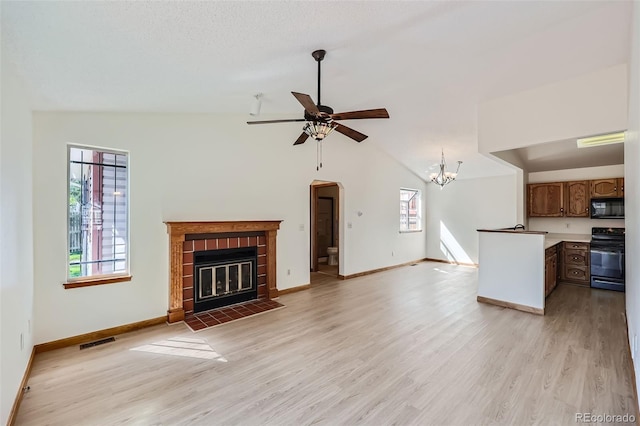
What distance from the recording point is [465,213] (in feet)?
24.8

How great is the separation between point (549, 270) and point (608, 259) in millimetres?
1429

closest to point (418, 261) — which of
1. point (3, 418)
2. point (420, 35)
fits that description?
point (420, 35)

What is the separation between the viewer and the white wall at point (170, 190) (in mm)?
2986

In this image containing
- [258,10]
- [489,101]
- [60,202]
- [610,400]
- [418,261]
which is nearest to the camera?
[258,10]

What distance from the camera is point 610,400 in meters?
2.12

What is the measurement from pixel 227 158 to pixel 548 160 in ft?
18.3

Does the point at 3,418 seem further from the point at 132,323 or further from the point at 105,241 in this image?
the point at 105,241

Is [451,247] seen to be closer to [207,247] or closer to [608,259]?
[608,259]

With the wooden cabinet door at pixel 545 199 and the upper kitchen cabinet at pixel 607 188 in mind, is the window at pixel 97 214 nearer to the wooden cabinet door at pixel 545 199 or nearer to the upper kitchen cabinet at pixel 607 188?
the wooden cabinet door at pixel 545 199

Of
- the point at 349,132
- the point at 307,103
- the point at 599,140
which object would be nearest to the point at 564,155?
the point at 599,140

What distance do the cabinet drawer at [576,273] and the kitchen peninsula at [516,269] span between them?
43.9 inches

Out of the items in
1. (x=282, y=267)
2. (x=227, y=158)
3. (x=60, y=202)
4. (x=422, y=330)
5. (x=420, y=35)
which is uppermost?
(x=420, y=35)

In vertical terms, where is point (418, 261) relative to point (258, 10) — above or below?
below

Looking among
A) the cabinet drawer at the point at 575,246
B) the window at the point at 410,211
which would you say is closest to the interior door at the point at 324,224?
the window at the point at 410,211
